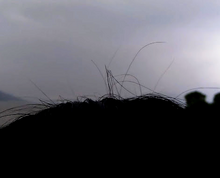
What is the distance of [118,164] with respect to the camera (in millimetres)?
1111

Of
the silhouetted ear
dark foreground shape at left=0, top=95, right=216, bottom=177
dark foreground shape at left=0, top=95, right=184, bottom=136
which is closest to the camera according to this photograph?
the silhouetted ear

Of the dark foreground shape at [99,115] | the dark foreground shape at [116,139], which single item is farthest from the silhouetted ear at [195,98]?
the dark foreground shape at [99,115]

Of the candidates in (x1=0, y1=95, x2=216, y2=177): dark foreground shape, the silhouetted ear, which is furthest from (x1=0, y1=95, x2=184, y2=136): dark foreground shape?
the silhouetted ear

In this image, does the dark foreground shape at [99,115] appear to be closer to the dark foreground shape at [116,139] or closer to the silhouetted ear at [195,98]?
the dark foreground shape at [116,139]

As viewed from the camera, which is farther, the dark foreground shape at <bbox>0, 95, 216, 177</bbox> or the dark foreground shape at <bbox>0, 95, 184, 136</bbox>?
the dark foreground shape at <bbox>0, 95, 184, 136</bbox>

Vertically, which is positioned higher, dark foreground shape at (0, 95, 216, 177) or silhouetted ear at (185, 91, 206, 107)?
silhouetted ear at (185, 91, 206, 107)

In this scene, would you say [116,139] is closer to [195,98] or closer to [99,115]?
[99,115]

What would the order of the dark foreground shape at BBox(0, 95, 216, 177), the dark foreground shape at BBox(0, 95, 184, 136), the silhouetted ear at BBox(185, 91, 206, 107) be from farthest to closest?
the dark foreground shape at BBox(0, 95, 184, 136) < the dark foreground shape at BBox(0, 95, 216, 177) < the silhouetted ear at BBox(185, 91, 206, 107)

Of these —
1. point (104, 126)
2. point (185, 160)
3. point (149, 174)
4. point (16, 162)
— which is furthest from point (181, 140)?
point (16, 162)

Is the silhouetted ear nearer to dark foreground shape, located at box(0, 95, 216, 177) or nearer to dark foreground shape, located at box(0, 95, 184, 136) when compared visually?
dark foreground shape, located at box(0, 95, 216, 177)

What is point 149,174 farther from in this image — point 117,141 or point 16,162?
point 16,162

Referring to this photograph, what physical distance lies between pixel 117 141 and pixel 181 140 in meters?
0.26

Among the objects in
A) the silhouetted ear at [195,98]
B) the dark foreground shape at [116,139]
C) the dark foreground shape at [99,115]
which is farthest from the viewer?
the dark foreground shape at [99,115]

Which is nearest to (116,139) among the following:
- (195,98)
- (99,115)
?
(99,115)
